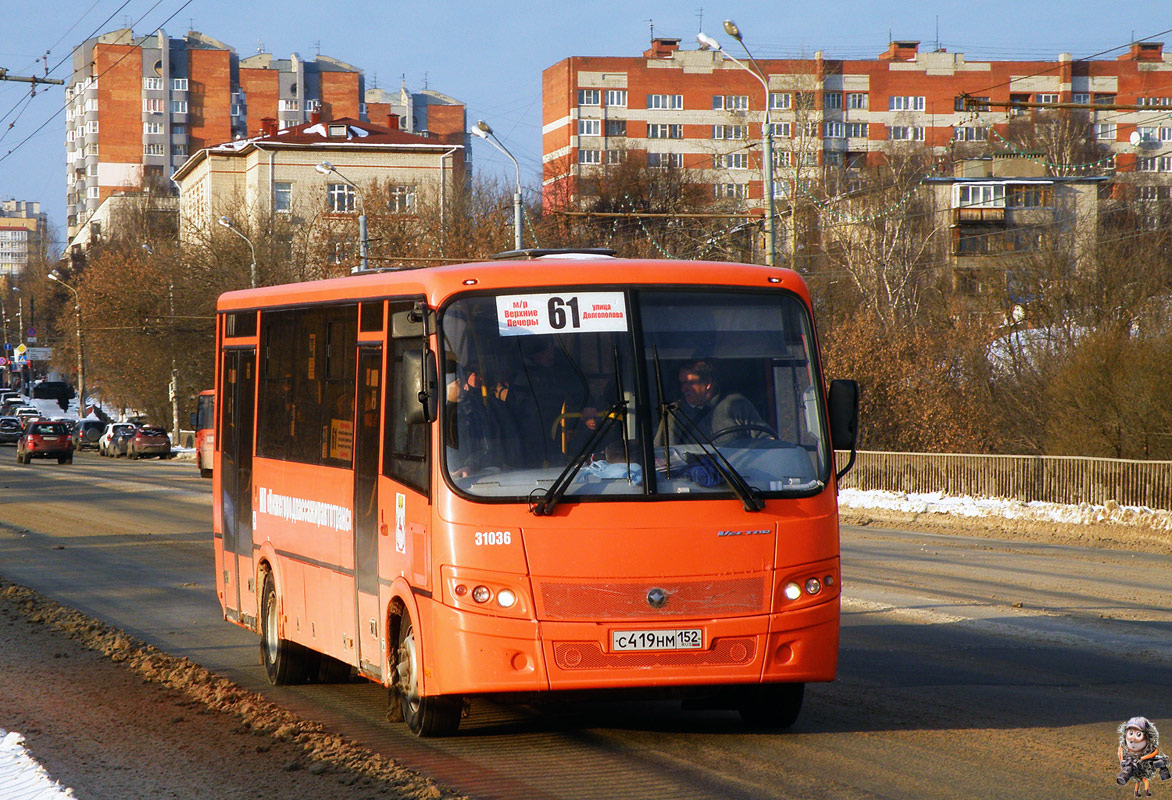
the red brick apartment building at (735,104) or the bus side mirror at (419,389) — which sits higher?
the red brick apartment building at (735,104)

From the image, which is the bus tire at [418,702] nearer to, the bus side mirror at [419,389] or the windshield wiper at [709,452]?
the bus side mirror at [419,389]

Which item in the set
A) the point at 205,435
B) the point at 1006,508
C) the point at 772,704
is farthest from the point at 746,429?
→ the point at 205,435

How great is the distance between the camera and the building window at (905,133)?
106 m

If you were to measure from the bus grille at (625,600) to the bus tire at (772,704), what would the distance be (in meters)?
0.77

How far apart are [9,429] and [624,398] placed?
7563 cm

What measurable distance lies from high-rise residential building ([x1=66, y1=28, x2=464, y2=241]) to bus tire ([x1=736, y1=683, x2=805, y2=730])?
13418 centimetres

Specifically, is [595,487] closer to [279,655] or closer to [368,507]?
[368,507]

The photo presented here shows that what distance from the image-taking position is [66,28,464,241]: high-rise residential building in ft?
471

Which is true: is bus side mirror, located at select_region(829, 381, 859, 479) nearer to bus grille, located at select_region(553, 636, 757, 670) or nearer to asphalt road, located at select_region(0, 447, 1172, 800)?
bus grille, located at select_region(553, 636, 757, 670)

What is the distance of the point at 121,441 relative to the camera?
2398 inches

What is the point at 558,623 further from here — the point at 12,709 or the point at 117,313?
the point at 117,313

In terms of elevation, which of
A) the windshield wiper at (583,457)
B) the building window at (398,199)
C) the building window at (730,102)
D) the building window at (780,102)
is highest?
the building window at (730,102)

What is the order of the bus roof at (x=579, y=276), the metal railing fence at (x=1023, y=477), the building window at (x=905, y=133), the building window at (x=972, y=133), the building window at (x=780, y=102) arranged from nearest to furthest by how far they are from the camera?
the bus roof at (x=579, y=276) → the metal railing fence at (x=1023, y=477) → the building window at (x=972, y=133) → the building window at (x=780, y=102) → the building window at (x=905, y=133)

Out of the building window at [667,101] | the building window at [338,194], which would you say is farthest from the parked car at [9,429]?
the building window at [667,101]
